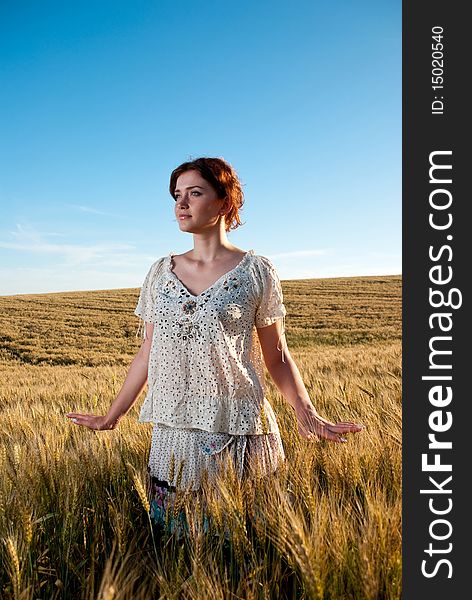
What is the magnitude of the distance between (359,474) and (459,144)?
109 cm

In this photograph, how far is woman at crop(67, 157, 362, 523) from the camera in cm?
200

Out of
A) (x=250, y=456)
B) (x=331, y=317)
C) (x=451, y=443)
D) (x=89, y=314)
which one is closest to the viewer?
(x=451, y=443)

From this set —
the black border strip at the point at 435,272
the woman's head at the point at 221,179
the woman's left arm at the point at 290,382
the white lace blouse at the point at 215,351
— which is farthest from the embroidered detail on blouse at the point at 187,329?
the black border strip at the point at 435,272

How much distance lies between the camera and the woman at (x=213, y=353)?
6.57 feet

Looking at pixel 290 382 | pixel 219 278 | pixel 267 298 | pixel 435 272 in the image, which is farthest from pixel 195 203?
pixel 435 272

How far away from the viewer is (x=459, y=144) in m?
1.52

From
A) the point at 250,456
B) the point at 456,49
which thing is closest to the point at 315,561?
the point at 250,456

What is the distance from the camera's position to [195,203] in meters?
2.05

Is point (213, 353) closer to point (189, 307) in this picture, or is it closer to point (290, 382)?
point (189, 307)

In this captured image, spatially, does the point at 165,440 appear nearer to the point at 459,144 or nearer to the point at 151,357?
the point at 151,357

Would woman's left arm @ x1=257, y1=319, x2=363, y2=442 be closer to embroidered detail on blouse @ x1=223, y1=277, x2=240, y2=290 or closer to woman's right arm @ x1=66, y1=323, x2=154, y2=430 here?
embroidered detail on blouse @ x1=223, y1=277, x2=240, y2=290

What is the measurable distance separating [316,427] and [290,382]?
20 cm

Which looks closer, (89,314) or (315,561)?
(315,561)

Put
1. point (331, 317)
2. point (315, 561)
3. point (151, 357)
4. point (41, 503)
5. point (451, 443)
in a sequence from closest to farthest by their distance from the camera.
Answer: point (315, 561) → point (451, 443) → point (41, 503) → point (151, 357) → point (331, 317)
